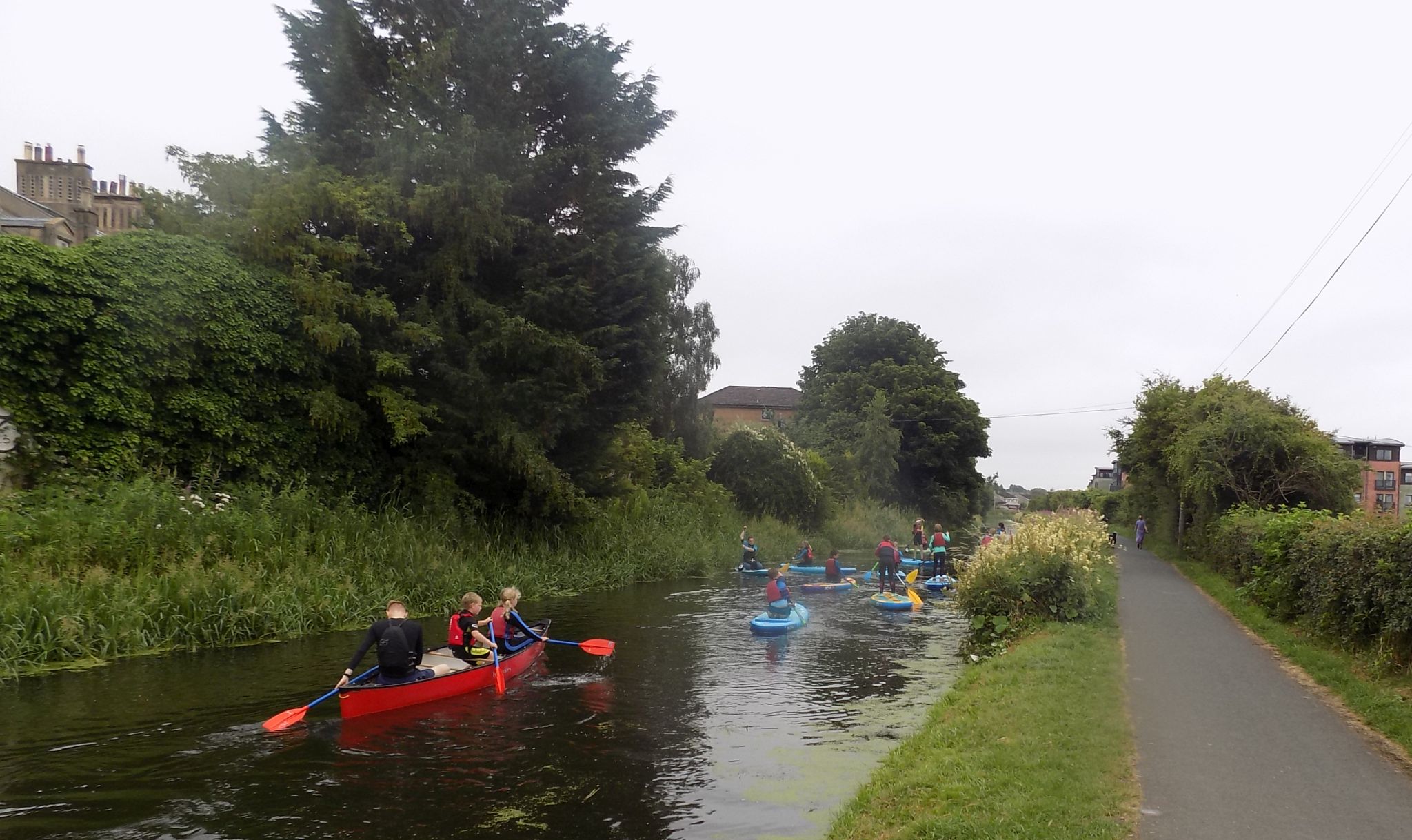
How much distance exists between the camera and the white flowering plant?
16.1 meters

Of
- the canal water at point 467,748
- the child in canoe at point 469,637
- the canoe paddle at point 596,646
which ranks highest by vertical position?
the child in canoe at point 469,637

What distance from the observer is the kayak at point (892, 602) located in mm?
20953

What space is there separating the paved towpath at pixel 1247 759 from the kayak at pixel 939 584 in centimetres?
1103

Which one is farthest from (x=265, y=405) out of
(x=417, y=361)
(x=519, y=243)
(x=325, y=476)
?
(x=519, y=243)

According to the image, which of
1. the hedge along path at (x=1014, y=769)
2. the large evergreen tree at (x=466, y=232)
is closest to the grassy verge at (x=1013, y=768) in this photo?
the hedge along path at (x=1014, y=769)

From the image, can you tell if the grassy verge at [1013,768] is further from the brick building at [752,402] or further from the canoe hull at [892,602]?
the brick building at [752,402]

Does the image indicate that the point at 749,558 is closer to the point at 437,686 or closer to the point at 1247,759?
the point at 437,686

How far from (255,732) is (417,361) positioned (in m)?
12.9

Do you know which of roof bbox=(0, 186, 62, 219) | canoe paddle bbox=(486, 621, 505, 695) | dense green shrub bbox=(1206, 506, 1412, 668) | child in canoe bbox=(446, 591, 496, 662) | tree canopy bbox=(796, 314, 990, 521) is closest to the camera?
dense green shrub bbox=(1206, 506, 1412, 668)

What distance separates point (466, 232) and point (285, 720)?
13567mm

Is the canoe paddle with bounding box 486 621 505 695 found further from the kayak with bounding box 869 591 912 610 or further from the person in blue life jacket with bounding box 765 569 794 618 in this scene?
the kayak with bounding box 869 591 912 610

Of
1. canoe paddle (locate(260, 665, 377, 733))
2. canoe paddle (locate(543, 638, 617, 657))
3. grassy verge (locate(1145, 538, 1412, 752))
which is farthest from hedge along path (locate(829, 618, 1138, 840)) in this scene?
canoe paddle (locate(260, 665, 377, 733))

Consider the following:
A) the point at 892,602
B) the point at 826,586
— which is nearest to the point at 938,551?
the point at 826,586

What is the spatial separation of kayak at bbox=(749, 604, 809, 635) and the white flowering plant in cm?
309
